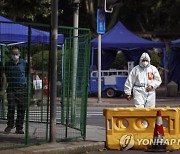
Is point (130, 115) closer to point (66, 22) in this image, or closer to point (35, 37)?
point (35, 37)

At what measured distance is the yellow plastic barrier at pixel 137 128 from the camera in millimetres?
10727

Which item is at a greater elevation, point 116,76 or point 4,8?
point 4,8

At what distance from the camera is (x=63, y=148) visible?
1027 centimetres

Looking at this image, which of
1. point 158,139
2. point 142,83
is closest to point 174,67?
point 142,83

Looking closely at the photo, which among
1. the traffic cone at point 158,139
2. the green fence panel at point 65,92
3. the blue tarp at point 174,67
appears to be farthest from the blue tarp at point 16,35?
the blue tarp at point 174,67

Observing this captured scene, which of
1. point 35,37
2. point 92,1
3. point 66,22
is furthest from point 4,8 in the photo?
point 66,22

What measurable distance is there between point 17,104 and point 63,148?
1.34m

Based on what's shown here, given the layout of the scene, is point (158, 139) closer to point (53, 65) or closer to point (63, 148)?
point (63, 148)

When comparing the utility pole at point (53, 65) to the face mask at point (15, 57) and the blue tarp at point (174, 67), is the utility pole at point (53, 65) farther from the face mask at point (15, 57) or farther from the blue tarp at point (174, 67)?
the blue tarp at point (174, 67)

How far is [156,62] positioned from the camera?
3259 centimetres

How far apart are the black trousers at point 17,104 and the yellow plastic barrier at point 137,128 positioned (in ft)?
5.18

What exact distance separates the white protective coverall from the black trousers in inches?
90.2

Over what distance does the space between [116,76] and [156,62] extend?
781 centimetres

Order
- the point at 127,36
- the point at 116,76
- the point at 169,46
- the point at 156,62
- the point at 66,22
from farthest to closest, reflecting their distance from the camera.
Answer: the point at 66,22 < the point at 156,62 < the point at 169,46 < the point at 127,36 < the point at 116,76
